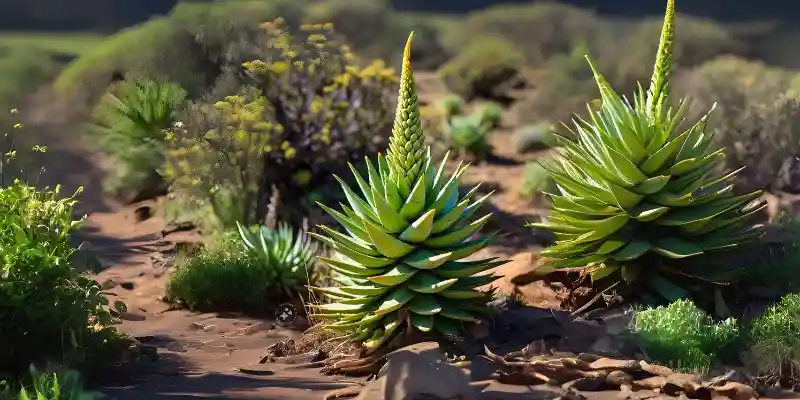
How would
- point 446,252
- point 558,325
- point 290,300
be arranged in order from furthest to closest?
point 290,300 < point 558,325 < point 446,252

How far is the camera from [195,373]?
6.43 meters

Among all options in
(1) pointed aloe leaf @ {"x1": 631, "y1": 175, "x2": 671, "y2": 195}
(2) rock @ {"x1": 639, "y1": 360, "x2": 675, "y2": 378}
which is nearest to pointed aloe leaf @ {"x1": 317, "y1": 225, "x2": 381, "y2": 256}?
(2) rock @ {"x1": 639, "y1": 360, "x2": 675, "y2": 378}

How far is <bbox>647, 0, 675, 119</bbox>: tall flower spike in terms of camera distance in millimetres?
6977

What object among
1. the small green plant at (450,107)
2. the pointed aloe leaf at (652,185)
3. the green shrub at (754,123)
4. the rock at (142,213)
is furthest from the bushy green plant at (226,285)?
the small green plant at (450,107)

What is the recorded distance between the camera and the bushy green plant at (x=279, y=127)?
10.8 m

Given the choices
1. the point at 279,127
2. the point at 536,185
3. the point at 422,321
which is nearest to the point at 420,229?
the point at 422,321

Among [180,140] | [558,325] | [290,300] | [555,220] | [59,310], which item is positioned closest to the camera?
[59,310]

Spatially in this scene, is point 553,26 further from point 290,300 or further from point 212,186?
point 290,300

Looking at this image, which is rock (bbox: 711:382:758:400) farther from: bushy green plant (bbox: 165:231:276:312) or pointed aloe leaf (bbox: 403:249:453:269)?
bushy green plant (bbox: 165:231:276:312)

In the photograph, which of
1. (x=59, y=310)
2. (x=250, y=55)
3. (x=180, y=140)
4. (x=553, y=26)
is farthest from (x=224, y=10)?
(x=553, y=26)

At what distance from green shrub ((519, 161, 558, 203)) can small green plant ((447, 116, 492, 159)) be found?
7.75 feet

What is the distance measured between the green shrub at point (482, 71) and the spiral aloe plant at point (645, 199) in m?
16.1

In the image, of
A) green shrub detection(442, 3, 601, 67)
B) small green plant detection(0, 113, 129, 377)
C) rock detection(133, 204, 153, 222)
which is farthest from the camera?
green shrub detection(442, 3, 601, 67)

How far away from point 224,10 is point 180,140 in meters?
3.35
